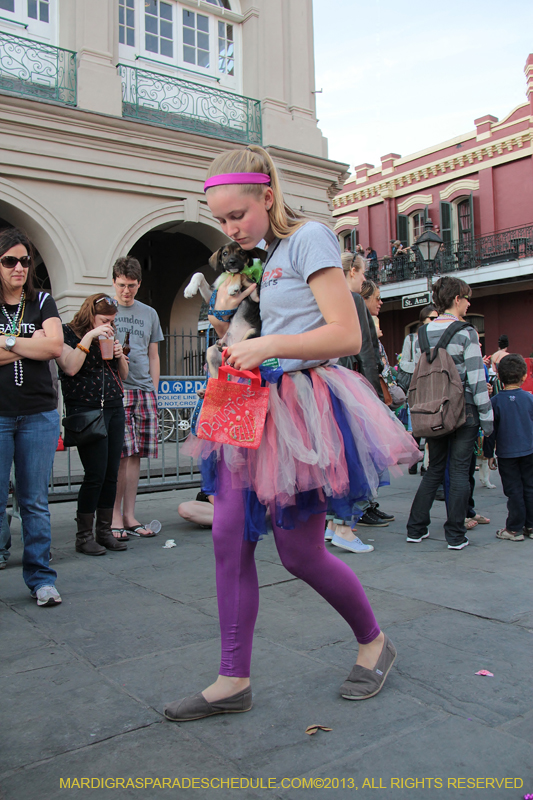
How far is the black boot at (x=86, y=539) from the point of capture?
15.3ft

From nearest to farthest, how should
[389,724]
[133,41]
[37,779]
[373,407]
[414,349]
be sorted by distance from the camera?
[37,779]
[389,724]
[373,407]
[414,349]
[133,41]

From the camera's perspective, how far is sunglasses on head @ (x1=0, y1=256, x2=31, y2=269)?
3.50m

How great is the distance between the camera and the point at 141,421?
5.38 metres

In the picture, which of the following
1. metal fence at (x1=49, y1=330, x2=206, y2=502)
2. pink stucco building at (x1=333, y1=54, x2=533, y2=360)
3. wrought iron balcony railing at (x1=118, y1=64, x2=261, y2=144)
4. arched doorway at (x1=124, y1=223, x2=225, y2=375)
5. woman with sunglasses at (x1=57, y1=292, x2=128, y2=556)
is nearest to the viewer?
woman with sunglasses at (x1=57, y1=292, x2=128, y2=556)

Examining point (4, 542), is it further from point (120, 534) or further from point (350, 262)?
point (350, 262)

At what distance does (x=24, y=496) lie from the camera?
11.8ft

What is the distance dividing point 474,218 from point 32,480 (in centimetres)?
2464

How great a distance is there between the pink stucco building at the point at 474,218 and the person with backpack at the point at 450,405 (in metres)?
17.3

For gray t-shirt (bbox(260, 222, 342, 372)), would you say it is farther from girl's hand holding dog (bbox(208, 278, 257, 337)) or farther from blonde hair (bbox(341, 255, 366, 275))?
blonde hair (bbox(341, 255, 366, 275))

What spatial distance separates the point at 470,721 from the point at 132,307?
4.20m

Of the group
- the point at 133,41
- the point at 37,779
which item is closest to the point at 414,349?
the point at 37,779

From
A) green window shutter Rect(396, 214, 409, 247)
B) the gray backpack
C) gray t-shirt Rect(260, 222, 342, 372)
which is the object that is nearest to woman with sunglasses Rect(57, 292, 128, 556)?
the gray backpack

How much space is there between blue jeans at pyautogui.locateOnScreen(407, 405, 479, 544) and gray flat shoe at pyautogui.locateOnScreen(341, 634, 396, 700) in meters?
2.48

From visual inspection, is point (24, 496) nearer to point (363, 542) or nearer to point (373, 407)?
point (373, 407)
